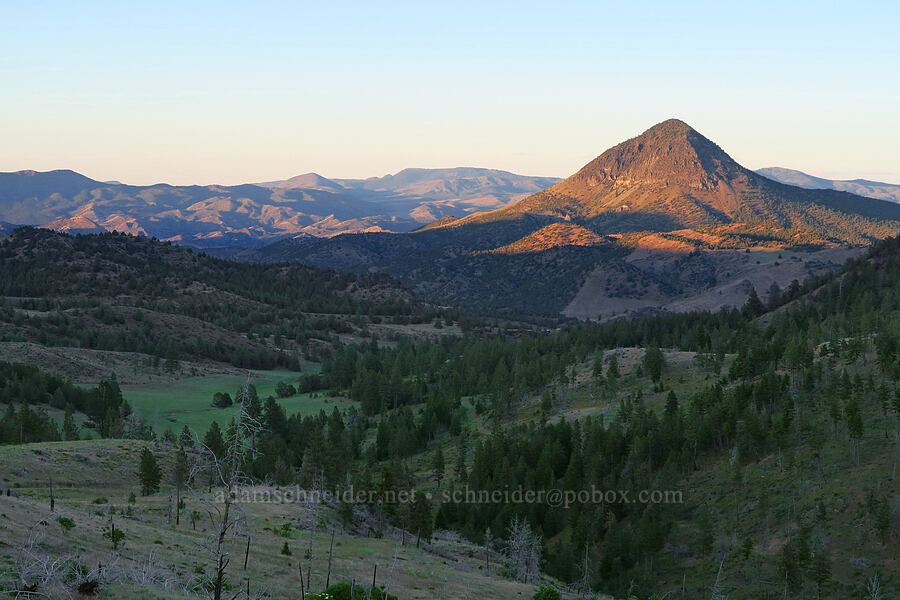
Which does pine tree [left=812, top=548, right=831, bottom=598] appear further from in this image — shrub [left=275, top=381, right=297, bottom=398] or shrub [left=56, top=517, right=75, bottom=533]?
shrub [left=275, top=381, right=297, bottom=398]

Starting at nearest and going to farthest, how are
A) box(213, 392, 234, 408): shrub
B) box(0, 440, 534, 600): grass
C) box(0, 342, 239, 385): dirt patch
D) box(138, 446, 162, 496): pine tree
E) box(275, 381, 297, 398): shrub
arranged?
box(0, 440, 534, 600): grass, box(138, 446, 162, 496): pine tree, box(213, 392, 234, 408): shrub, box(0, 342, 239, 385): dirt patch, box(275, 381, 297, 398): shrub

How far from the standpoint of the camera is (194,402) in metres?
146

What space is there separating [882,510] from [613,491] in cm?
2769

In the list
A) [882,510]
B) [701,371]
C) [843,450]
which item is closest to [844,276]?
[701,371]

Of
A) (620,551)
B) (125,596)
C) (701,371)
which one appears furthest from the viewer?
(701,371)

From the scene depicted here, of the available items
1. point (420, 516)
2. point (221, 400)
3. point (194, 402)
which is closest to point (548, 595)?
point (420, 516)

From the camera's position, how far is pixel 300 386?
180500 millimetres

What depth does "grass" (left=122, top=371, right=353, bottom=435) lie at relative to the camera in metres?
128

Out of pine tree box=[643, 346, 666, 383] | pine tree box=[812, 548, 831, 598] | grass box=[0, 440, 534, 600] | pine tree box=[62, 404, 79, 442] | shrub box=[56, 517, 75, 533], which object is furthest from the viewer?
pine tree box=[643, 346, 666, 383]

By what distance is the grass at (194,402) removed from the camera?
12818cm

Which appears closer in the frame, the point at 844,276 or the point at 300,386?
the point at 300,386

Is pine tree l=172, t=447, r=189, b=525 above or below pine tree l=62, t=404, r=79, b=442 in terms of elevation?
above

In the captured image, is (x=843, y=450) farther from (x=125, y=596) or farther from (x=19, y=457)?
(x=19, y=457)

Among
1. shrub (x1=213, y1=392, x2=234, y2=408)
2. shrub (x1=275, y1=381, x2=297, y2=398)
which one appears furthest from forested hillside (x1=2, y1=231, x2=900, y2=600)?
shrub (x1=275, y1=381, x2=297, y2=398)
